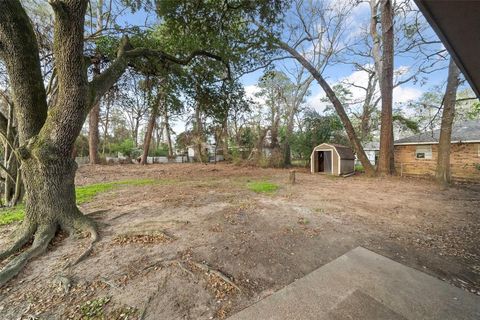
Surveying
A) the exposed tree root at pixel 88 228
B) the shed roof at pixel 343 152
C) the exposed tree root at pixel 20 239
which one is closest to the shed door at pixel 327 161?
the shed roof at pixel 343 152

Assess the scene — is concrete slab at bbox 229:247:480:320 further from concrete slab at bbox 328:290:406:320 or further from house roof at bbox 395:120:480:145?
house roof at bbox 395:120:480:145

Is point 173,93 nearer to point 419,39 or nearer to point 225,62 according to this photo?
point 225,62

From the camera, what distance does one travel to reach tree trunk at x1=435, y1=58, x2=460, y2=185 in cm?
694

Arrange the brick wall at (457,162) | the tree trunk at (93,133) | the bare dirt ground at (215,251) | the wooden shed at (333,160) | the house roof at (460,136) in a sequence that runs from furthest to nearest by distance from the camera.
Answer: the tree trunk at (93,133), the wooden shed at (333,160), the house roof at (460,136), the brick wall at (457,162), the bare dirt ground at (215,251)

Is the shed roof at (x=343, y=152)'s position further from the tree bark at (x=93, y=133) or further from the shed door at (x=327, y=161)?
the tree bark at (x=93, y=133)

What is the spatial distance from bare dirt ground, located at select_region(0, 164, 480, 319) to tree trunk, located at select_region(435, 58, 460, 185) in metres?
3.59

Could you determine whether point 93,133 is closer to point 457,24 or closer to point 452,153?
point 457,24

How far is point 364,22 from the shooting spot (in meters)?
11.2

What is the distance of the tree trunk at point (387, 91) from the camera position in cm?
839

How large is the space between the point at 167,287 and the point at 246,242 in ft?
3.96

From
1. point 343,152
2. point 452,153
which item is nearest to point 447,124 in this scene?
point 343,152

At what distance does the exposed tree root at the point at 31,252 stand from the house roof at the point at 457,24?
4.22 meters

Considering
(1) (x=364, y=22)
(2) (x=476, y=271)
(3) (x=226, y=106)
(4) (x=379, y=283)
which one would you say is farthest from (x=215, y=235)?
(1) (x=364, y=22)

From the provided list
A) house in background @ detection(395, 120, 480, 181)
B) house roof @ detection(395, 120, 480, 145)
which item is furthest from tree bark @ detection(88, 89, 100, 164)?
house roof @ detection(395, 120, 480, 145)
